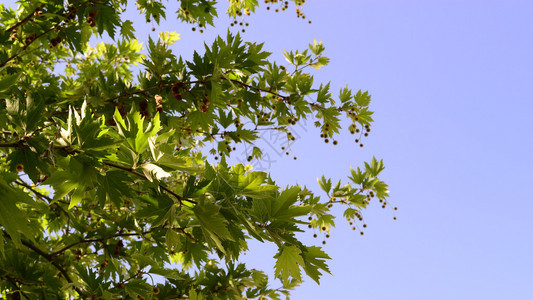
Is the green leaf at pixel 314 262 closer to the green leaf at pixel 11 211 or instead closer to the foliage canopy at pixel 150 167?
the foliage canopy at pixel 150 167

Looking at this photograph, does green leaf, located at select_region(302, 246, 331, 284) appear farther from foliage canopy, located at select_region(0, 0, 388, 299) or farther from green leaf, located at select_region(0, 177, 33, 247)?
green leaf, located at select_region(0, 177, 33, 247)

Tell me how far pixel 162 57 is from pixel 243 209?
1.91m

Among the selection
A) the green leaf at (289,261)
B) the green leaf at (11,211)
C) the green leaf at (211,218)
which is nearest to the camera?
the green leaf at (11,211)

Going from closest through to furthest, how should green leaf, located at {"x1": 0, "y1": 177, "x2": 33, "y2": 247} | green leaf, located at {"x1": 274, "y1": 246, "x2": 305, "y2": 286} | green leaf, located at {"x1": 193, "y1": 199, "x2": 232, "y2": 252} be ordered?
1. green leaf, located at {"x1": 0, "y1": 177, "x2": 33, "y2": 247}
2. green leaf, located at {"x1": 193, "y1": 199, "x2": 232, "y2": 252}
3. green leaf, located at {"x1": 274, "y1": 246, "x2": 305, "y2": 286}

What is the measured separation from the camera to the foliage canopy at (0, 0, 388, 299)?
6.88 feet

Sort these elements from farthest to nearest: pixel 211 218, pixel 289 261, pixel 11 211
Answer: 1. pixel 289 261
2. pixel 211 218
3. pixel 11 211

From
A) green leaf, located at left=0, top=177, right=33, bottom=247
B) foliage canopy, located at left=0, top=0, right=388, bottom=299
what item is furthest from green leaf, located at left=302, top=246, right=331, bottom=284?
green leaf, located at left=0, top=177, right=33, bottom=247

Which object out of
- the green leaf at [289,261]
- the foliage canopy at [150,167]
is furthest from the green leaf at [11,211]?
the green leaf at [289,261]

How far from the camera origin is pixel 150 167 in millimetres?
2008

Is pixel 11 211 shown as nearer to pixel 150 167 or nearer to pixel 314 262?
pixel 150 167

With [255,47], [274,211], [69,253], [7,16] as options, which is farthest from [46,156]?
[7,16]

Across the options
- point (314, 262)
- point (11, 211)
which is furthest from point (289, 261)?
point (11, 211)

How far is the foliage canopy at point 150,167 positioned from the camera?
2.10 m

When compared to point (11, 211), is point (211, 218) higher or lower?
higher
